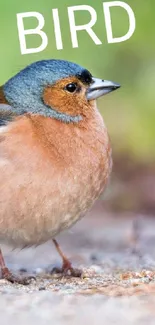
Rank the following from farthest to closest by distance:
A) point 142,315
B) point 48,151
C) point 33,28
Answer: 1. point 33,28
2. point 48,151
3. point 142,315

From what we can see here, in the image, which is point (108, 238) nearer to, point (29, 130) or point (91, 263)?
point (91, 263)

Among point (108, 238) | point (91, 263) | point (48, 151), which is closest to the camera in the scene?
point (48, 151)

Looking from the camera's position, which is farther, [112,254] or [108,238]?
[108,238]

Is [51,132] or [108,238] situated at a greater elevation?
[51,132]

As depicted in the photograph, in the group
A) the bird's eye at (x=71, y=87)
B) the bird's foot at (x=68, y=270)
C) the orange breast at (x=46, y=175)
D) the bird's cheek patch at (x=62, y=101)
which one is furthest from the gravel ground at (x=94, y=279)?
the bird's eye at (x=71, y=87)

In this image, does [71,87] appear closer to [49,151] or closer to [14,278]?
[49,151]

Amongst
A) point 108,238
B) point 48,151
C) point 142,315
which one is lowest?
point 108,238

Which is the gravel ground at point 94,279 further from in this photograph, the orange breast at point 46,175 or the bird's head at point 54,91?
the bird's head at point 54,91

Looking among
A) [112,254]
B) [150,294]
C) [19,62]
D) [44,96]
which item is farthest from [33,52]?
[150,294]
